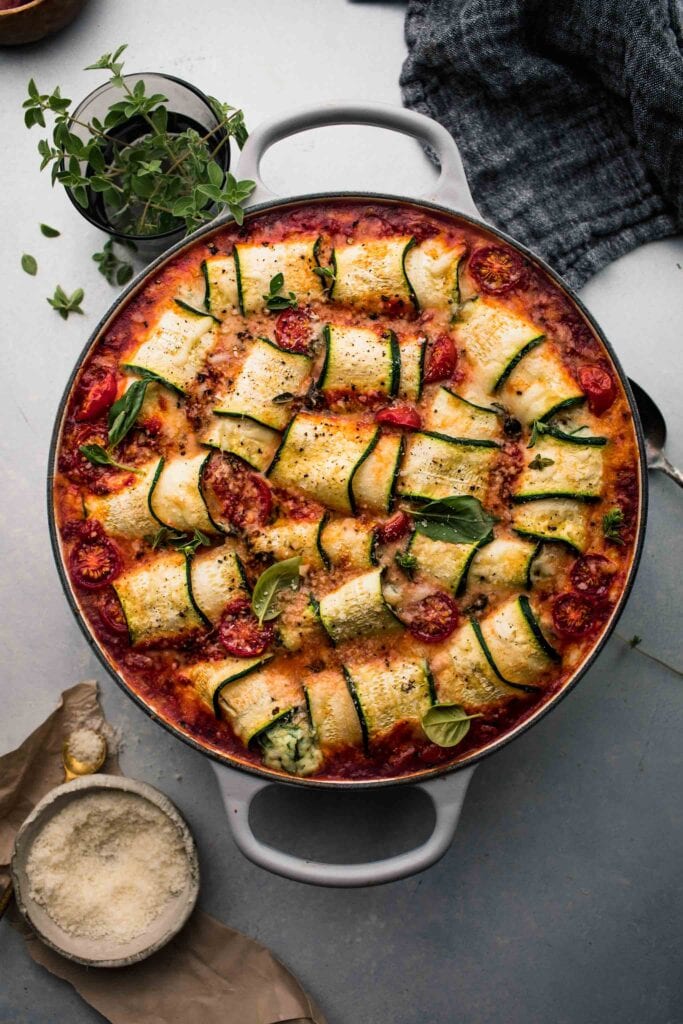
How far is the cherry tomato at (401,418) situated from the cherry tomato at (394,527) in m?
0.32

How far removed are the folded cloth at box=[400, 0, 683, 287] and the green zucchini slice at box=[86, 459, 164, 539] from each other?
1863 millimetres

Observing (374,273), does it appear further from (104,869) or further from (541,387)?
(104,869)

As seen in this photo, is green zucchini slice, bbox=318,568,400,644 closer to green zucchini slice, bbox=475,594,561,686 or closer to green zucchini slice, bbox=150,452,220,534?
green zucchini slice, bbox=475,594,561,686

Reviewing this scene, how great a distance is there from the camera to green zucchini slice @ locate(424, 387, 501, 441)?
3.13 meters

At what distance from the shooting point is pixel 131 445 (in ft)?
10.6

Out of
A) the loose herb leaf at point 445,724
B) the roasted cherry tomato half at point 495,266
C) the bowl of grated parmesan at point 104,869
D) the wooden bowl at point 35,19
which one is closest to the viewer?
the loose herb leaf at point 445,724

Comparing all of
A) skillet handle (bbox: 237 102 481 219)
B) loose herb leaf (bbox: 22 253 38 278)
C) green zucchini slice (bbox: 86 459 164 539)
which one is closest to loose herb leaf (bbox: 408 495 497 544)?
green zucchini slice (bbox: 86 459 164 539)

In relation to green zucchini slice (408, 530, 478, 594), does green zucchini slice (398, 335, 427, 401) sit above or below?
above

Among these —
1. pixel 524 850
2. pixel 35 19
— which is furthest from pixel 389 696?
pixel 35 19

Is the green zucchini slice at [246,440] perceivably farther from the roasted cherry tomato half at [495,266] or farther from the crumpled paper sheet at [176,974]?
the crumpled paper sheet at [176,974]

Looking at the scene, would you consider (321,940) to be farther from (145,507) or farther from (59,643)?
(145,507)

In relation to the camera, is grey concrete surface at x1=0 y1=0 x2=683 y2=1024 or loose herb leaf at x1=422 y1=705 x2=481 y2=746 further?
grey concrete surface at x1=0 y1=0 x2=683 y2=1024

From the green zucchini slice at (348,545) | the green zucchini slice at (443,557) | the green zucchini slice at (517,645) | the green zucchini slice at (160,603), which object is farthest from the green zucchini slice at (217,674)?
the green zucchini slice at (517,645)

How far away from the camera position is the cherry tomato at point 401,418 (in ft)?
10.3
